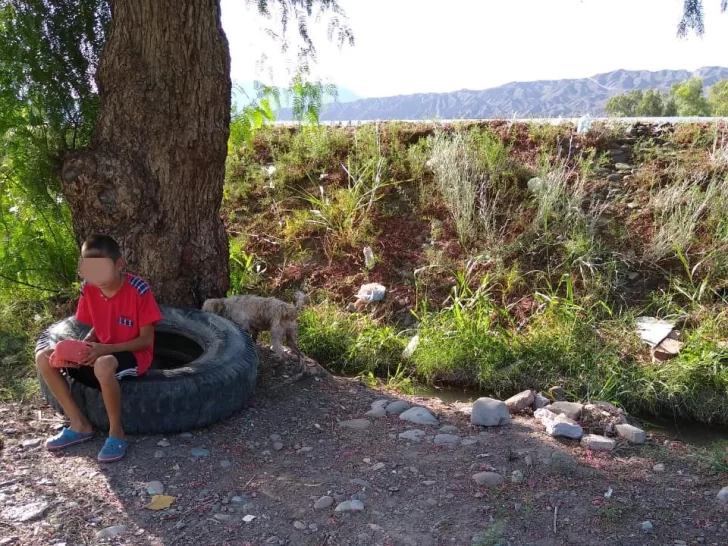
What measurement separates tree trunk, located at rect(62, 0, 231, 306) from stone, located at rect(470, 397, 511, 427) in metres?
2.56

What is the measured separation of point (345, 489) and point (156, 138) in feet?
9.80

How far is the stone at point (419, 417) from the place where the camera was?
4621mm

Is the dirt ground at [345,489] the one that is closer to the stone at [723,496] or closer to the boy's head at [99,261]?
the stone at [723,496]

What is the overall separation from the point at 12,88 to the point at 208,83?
1711 millimetres

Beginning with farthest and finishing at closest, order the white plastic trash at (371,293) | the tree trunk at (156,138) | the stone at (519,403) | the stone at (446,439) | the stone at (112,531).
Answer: the white plastic trash at (371,293)
the stone at (519,403)
the tree trunk at (156,138)
the stone at (446,439)
the stone at (112,531)

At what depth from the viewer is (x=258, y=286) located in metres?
7.57

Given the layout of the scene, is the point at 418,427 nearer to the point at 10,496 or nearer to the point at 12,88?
the point at 10,496

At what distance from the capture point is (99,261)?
12.8ft

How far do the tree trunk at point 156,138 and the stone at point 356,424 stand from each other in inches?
72.4

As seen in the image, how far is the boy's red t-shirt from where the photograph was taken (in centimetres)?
408

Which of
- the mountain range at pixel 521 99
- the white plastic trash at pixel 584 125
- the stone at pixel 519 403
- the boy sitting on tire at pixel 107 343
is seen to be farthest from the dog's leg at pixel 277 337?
the white plastic trash at pixel 584 125

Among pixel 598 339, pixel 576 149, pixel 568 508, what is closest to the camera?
pixel 568 508

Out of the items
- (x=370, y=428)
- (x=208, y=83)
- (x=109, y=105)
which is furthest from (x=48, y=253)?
(x=370, y=428)

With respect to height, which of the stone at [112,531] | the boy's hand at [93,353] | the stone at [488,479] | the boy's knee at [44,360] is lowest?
the stone at [488,479]
